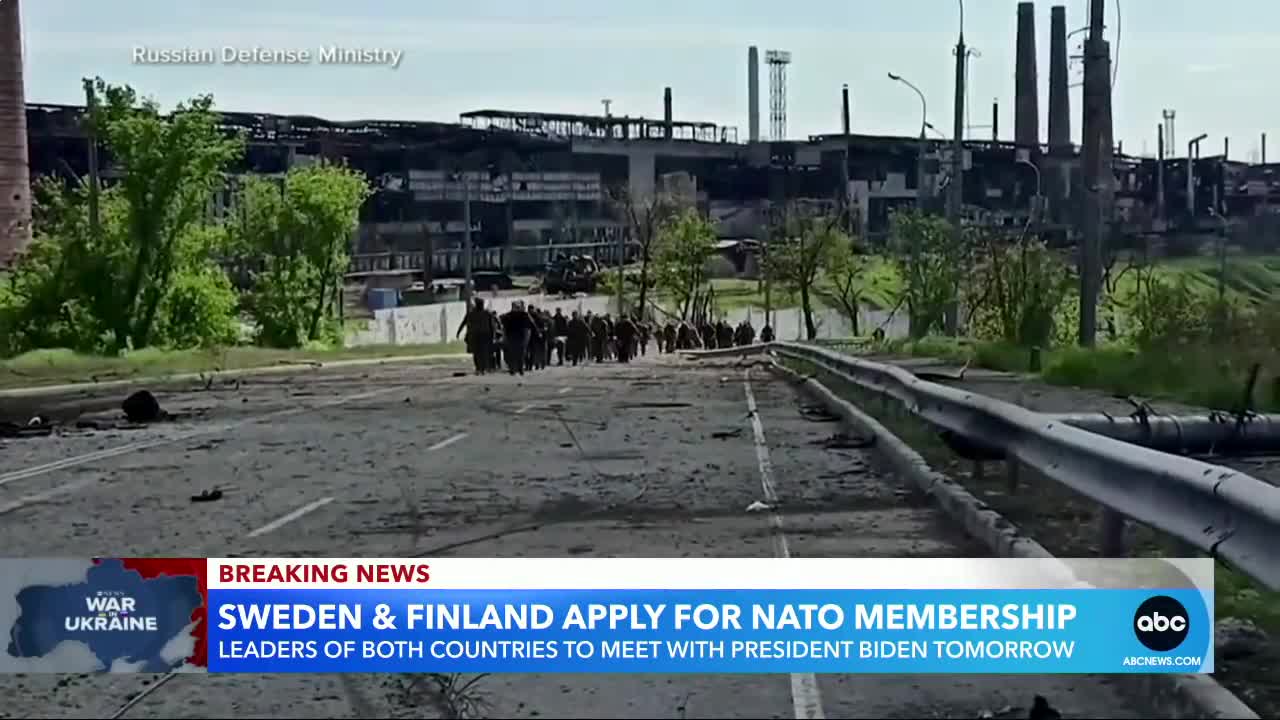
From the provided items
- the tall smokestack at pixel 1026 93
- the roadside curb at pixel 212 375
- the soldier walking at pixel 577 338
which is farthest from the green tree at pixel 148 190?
the tall smokestack at pixel 1026 93

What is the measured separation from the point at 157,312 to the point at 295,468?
146 feet

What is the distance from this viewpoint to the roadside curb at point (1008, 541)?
21.8 ft

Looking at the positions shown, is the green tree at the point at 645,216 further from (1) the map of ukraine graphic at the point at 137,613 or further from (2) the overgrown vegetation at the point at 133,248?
(1) the map of ukraine graphic at the point at 137,613

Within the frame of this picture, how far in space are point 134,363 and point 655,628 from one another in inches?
1486

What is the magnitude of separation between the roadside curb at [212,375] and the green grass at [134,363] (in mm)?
465

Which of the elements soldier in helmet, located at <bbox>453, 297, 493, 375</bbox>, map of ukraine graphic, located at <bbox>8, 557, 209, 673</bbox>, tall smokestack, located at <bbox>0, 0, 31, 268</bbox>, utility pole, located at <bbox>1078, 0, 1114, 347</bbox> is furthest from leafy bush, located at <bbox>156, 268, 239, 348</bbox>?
map of ukraine graphic, located at <bbox>8, 557, 209, 673</bbox>

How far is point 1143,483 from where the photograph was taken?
28.8 feet

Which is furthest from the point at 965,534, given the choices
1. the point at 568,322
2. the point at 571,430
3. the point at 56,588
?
the point at 568,322

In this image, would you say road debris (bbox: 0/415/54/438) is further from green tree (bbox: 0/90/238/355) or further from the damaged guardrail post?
green tree (bbox: 0/90/238/355)

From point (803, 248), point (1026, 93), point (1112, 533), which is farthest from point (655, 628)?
point (1026, 93)

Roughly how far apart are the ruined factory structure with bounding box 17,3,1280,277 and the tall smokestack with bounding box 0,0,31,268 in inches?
145

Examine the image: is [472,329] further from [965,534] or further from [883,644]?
[883,644]

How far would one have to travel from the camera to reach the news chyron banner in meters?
7.55

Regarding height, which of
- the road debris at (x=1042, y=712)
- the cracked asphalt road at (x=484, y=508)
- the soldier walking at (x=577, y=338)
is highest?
the road debris at (x=1042, y=712)
